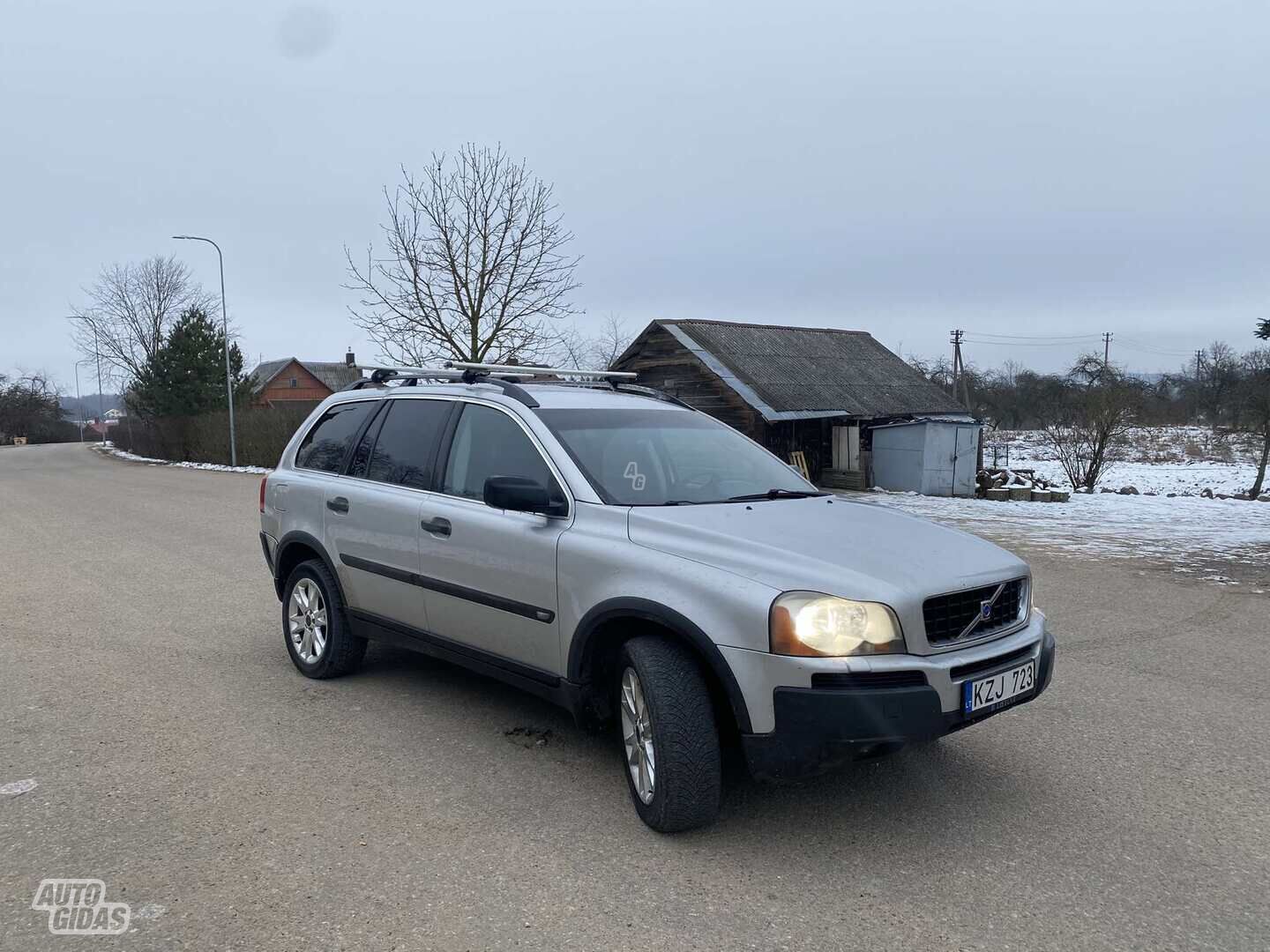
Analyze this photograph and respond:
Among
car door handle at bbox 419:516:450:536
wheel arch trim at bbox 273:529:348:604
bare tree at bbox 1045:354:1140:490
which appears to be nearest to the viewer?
car door handle at bbox 419:516:450:536

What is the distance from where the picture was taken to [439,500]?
4676 mm

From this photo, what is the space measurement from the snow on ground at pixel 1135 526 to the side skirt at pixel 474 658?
674 cm

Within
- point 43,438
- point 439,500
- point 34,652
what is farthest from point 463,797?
point 43,438

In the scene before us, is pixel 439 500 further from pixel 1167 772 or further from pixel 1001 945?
pixel 1167 772

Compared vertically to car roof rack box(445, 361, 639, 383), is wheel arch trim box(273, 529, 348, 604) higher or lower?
lower

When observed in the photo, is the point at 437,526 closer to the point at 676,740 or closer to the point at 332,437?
the point at 332,437

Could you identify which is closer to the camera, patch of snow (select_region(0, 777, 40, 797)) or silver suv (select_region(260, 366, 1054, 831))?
silver suv (select_region(260, 366, 1054, 831))

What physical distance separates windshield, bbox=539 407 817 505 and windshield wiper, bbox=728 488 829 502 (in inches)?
0.5

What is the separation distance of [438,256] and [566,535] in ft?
72.7

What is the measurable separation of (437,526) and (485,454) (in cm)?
43

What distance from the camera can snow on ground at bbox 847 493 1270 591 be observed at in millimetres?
10656

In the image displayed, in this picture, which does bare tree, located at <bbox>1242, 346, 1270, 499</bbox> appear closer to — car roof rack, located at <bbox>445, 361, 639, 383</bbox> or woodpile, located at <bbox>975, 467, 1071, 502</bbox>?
woodpile, located at <bbox>975, 467, 1071, 502</bbox>

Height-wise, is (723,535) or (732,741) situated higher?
(723,535)

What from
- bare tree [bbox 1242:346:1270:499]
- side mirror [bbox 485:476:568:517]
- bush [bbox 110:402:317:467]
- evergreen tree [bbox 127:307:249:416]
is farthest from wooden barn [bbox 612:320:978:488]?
evergreen tree [bbox 127:307:249:416]
